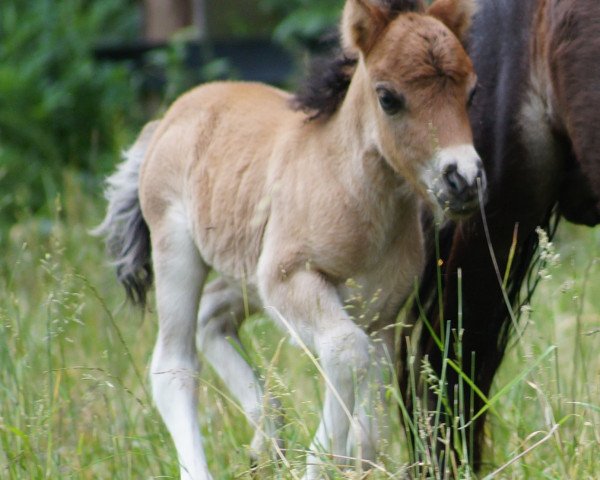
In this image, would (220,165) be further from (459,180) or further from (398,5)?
(459,180)

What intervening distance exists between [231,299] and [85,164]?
5.02 metres

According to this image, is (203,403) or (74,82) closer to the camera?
(203,403)

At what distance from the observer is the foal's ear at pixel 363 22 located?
3818 millimetres

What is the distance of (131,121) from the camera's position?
9.77m

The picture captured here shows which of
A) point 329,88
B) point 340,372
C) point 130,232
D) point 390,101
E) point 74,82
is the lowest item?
point 340,372

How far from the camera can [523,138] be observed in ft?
13.5

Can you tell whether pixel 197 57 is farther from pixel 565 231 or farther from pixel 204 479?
pixel 204 479

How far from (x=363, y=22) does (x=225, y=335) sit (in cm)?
153

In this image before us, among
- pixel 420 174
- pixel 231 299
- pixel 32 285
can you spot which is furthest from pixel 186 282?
pixel 32 285

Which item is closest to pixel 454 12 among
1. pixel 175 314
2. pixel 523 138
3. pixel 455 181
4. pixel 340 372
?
pixel 523 138

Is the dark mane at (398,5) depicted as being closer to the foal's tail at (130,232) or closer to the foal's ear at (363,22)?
the foal's ear at (363,22)

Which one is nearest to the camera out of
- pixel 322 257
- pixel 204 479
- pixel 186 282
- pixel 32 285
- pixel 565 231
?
pixel 322 257

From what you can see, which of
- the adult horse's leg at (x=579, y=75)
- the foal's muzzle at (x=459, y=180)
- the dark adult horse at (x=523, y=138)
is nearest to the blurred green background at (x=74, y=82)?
the dark adult horse at (x=523, y=138)

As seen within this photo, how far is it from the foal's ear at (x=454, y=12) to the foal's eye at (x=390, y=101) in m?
0.34
